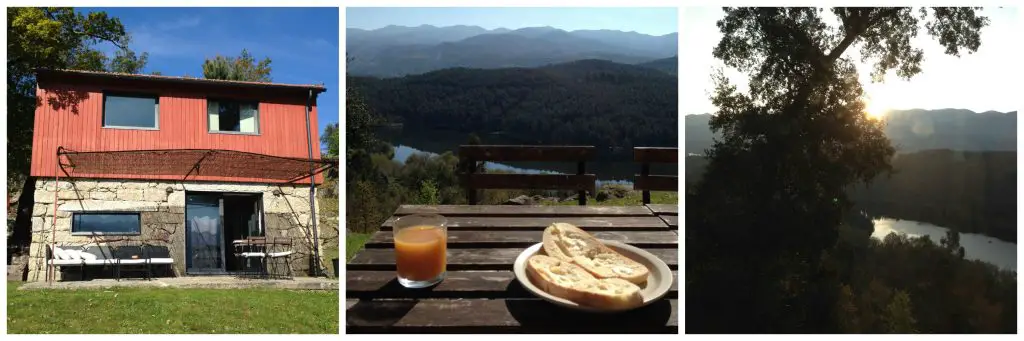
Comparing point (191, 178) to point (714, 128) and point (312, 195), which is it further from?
point (714, 128)

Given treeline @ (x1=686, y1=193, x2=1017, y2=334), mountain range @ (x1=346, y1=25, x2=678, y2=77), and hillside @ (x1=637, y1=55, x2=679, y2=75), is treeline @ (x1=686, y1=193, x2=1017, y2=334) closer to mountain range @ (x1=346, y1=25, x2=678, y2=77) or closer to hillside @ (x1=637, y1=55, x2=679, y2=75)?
hillside @ (x1=637, y1=55, x2=679, y2=75)

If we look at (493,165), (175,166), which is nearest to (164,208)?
(175,166)

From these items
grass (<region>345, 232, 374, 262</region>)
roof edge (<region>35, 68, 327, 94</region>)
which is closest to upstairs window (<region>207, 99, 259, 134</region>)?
roof edge (<region>35, 68, 327, 94</region>)

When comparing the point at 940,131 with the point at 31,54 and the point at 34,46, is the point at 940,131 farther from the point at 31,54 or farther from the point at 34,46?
the point at 31,54

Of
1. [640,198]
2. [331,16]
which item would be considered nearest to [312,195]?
[331,16]

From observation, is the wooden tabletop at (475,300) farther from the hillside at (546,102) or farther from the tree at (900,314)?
the hillside at (546,102)

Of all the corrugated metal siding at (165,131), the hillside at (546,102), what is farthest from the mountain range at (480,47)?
the corrugated metal siding at (165,131)
